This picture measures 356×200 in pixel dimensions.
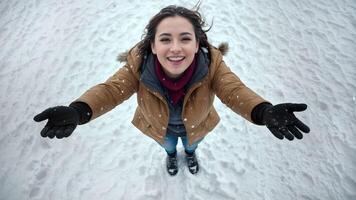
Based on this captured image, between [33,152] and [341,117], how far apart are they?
14.9ft

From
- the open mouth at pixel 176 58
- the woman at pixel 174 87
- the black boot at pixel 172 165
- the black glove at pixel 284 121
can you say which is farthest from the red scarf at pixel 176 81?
the black boot at pixel 172 165

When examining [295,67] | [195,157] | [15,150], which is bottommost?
[15,150]

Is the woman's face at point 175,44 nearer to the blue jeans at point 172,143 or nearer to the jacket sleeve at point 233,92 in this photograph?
the jacket sleeve at point 233,92

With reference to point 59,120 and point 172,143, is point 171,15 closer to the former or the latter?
point 59,120

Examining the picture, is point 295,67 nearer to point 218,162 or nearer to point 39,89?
point 218,162

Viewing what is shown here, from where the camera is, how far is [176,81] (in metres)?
2.02

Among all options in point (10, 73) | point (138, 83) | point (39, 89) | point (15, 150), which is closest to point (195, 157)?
point (138, 83)

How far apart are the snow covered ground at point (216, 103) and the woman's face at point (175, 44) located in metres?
1.92

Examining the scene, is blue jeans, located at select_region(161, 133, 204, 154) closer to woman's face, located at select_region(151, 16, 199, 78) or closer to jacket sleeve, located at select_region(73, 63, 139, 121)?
jacket sleeve, located at select_region(73, 63, 139, 121)

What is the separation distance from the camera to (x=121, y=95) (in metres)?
2.03

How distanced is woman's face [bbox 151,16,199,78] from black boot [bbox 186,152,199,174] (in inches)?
63.9

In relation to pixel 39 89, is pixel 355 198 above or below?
below

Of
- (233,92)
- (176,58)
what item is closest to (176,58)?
(176,58)

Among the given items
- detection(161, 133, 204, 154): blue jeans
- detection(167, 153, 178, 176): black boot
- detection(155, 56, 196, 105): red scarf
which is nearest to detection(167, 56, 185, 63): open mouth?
detection(155, 56, 196, 105): red scarf
